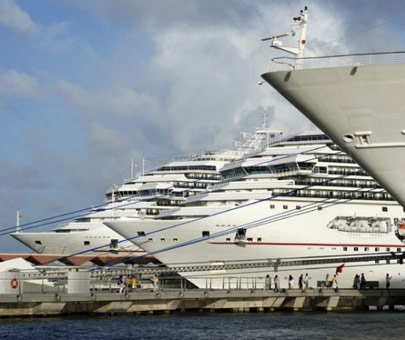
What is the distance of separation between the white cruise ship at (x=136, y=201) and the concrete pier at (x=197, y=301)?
14518mm

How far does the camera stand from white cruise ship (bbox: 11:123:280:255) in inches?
2028

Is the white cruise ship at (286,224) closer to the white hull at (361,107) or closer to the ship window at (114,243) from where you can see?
the ship window at (114,243)

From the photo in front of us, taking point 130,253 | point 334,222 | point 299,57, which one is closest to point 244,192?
point 334,222

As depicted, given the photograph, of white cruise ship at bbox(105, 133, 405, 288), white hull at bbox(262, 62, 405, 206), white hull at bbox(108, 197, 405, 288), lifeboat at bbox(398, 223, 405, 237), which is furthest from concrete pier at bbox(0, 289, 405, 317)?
white hull at bbox(262, 62, 405, 206)

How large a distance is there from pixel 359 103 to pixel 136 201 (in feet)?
109

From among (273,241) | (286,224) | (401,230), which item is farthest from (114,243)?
(401,230)

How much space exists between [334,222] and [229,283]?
20.6 ft

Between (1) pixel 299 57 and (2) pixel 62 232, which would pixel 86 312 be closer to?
(1) pixel 299 57

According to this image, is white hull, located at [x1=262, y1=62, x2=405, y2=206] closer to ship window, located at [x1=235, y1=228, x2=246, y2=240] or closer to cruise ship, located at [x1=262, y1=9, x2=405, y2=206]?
cruise ship, located at [x1=262, y1=9, x2=405, y2=206]

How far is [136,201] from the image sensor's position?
54.5 meters

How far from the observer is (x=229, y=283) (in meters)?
36.5

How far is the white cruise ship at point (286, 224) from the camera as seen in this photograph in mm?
38906

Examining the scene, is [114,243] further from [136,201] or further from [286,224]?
[286,224]

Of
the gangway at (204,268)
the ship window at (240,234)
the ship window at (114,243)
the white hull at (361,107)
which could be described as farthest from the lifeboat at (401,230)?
the ship window at (114,243)
